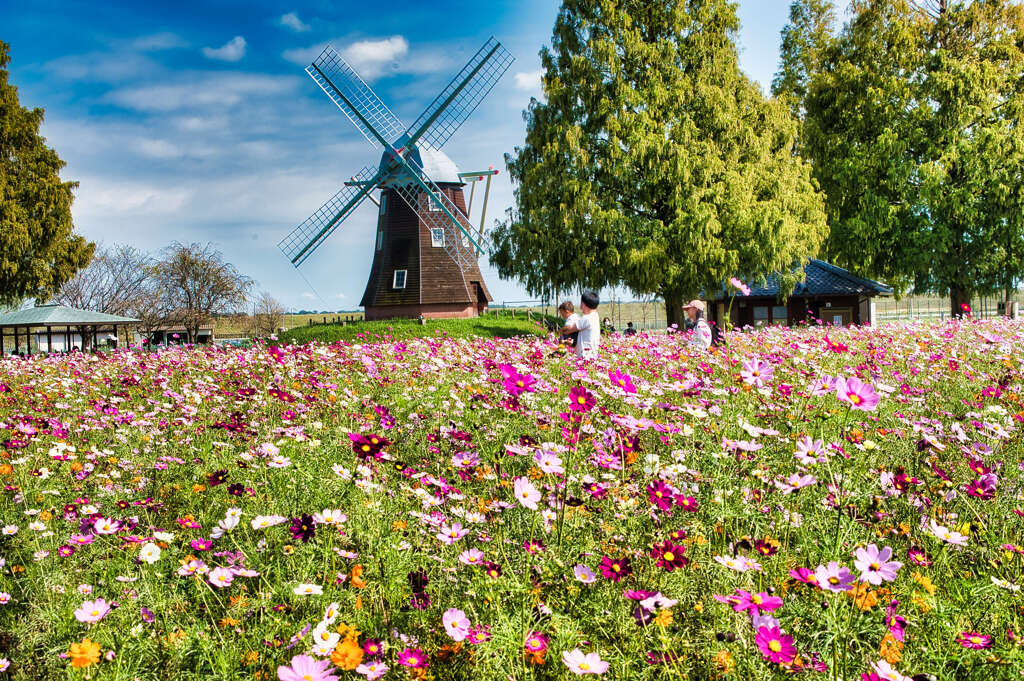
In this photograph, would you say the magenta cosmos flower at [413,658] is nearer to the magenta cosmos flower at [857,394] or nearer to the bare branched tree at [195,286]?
the magenta cosmos flower at [857,394]

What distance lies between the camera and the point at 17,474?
4191 millimetres

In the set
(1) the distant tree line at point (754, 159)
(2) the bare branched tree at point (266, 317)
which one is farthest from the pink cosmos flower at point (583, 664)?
(2) the bare branched tree at point (266, 317)

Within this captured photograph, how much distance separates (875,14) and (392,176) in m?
20.8

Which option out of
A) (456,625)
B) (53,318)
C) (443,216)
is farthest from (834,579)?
(53,318)

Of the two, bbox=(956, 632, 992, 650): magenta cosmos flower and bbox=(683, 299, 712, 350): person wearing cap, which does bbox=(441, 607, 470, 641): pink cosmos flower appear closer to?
bbox=(956, 632, 992, 650): magenta cosmos flower

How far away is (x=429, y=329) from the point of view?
75.7 ft

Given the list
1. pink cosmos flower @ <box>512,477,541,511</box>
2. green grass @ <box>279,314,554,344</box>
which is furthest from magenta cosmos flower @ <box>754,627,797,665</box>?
green grass @ <box>279,314,554,344</box>

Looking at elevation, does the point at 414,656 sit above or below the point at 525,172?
below

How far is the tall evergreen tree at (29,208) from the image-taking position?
2167 centimetres

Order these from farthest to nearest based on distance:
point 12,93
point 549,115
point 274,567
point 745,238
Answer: point 12,93, point 549,115, point 745,238, point 274,567

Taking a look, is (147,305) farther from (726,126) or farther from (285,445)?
(285,445)

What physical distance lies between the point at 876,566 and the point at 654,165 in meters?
18.4

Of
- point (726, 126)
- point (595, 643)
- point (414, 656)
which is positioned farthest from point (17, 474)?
Result: point (726, 126)

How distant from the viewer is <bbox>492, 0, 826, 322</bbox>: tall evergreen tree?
62.4ft
